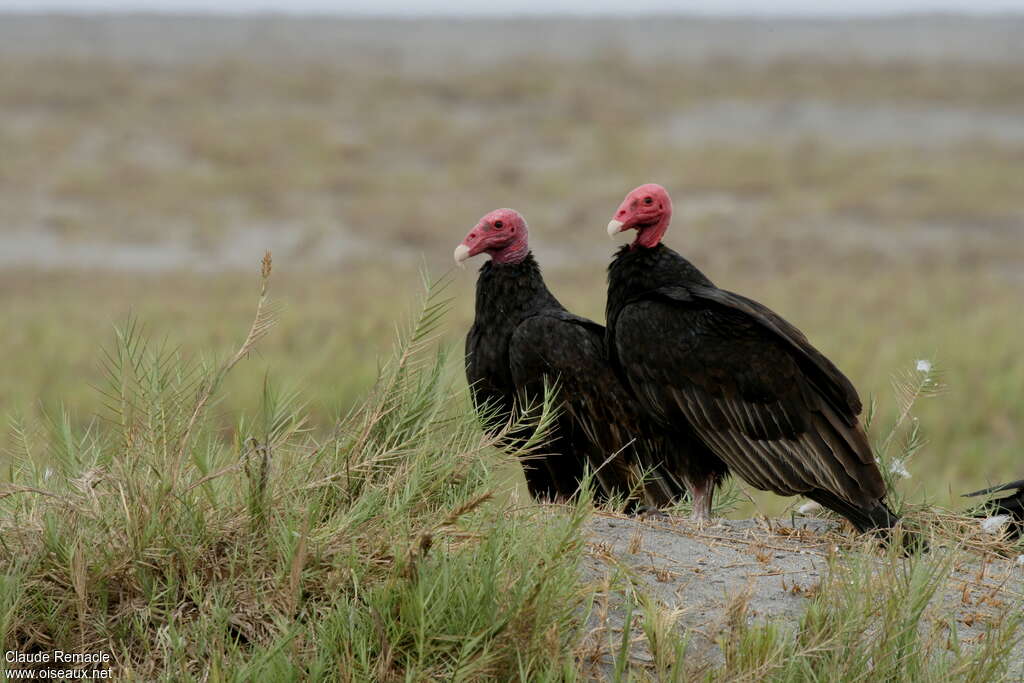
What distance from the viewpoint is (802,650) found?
2445mm

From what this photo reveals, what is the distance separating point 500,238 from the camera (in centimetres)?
397

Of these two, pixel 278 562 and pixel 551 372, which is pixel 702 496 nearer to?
pixel 551 372

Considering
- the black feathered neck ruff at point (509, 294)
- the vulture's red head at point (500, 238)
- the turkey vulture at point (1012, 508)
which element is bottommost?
the turkey vulture at point (1012, 508)

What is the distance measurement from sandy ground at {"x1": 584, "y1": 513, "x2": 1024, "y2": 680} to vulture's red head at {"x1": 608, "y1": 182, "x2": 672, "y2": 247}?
0.86m

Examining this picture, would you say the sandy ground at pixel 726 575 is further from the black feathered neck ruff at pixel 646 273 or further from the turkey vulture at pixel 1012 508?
the black feathered neck ruff at pixel 646 273

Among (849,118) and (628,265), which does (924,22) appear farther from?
(628,265)

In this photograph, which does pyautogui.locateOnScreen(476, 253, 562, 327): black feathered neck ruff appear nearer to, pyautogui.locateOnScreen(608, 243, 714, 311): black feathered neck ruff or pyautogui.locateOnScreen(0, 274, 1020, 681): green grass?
pyautogui.locateOnScreen(608, 243, 714, 311): black feathered neck ruff

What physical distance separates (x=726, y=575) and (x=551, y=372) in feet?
3.26

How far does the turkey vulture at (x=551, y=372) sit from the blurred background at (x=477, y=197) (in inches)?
22.2

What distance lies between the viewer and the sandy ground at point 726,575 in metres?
2.62

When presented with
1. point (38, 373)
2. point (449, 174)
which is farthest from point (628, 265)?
point (449, 174)

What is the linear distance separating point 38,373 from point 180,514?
648cm

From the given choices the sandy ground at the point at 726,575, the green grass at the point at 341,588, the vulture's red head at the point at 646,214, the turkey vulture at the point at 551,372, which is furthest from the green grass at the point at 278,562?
the vulture's red head at the point at 646,214

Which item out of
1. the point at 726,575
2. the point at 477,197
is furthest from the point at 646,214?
the point at 477,197
